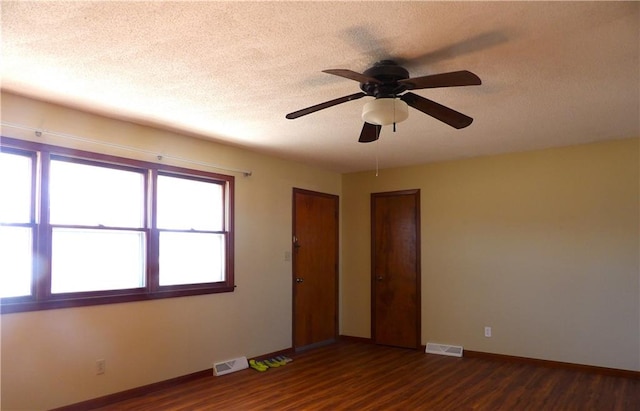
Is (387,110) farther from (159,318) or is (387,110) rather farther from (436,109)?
(159,318)

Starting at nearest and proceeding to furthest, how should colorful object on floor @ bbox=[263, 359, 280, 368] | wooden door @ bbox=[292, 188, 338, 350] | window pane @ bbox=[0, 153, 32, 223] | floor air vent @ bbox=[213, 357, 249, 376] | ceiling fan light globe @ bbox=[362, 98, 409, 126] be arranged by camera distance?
ceiling fan light globe @ bbox=[362, 98, 409, 126] < window pane @ bbox=[0, 153, 32, 223] < floor air vent @ bbox=[213, 357, 249, 376] < colorful object on floor @ bbox=[263, 359, 280, 368] < wooden door @ bbox=[292, 188, 338, 350]

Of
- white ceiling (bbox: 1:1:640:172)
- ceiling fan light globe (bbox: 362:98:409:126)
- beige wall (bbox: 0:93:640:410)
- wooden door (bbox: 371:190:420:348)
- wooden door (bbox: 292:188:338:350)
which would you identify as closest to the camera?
white ceiling (bbox: 1:1:640:172)

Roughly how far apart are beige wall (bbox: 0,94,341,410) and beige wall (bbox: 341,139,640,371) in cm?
190

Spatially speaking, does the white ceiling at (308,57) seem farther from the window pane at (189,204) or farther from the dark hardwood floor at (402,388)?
the dark hardwood floor at (402,388)

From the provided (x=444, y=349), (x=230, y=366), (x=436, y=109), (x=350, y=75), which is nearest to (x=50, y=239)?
(x=230, y=366)

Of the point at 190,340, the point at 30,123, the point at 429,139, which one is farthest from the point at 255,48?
the point at 190,340

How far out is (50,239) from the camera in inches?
137

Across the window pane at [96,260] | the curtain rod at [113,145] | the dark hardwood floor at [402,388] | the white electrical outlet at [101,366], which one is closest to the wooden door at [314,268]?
the dark hardwood floor at [402,388]

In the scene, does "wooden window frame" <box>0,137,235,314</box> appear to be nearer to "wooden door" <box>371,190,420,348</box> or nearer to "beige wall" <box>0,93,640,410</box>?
"beige wall" <box>0,93,640,410</box>

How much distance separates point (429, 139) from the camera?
4.66 metres

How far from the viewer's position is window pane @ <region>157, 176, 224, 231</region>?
436 cm

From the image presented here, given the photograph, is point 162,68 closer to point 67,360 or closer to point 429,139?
point 67,360

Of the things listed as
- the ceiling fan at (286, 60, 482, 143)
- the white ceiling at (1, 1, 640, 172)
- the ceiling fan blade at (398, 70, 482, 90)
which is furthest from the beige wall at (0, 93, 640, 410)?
the ceiling fan blade at (398, 70, 482, 90)

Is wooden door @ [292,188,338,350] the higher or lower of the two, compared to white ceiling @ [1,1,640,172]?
lower
